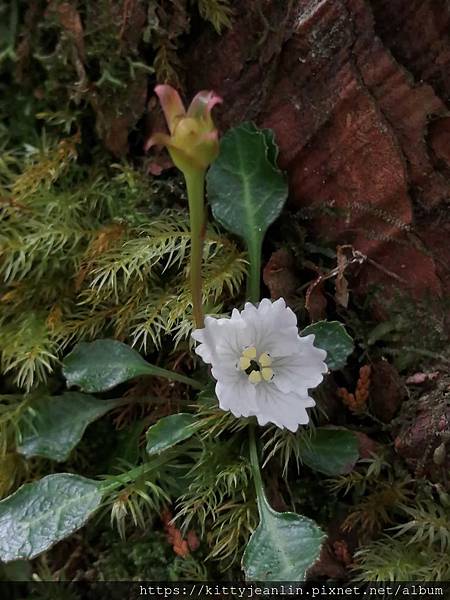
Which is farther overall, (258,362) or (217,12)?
(217,12)

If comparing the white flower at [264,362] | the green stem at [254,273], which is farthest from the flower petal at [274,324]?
the green stem at [254,273]

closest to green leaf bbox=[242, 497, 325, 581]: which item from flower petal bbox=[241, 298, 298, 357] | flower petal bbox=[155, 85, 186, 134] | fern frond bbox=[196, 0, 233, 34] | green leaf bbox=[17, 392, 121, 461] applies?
flower petal bbox=[241, 298, 298, 357]

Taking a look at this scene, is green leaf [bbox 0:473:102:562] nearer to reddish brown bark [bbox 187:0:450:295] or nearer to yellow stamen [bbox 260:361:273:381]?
yellow stamen [bbox 260:361:273:381]

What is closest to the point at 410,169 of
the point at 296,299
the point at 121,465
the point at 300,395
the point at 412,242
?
the point at 412,242

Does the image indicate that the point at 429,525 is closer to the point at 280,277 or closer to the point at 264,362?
the point at 264,362

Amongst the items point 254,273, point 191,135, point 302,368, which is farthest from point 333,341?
point 191,135

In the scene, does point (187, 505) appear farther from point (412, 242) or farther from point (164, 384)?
point (412, 242)

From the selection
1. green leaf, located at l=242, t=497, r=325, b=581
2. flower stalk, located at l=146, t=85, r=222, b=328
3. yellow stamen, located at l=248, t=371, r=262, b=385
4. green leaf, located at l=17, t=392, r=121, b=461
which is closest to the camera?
flower stalk, located at l=146, t=85, r=222, b=328
